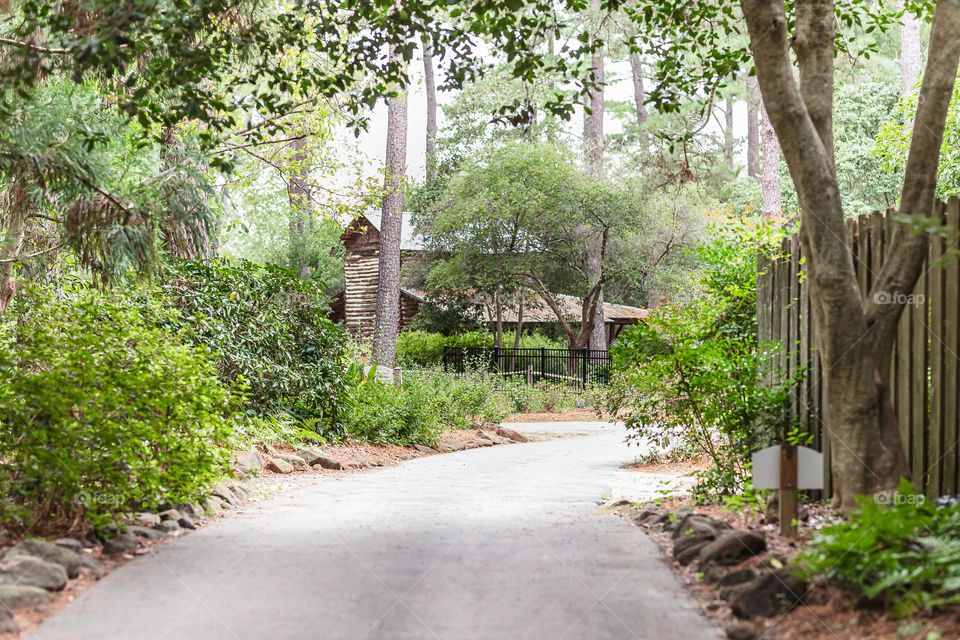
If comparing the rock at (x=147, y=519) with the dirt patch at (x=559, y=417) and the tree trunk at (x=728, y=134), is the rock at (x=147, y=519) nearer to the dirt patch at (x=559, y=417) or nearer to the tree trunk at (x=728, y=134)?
the dirt patch at (x=559, y=417)

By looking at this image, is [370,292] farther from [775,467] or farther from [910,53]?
[775,467]

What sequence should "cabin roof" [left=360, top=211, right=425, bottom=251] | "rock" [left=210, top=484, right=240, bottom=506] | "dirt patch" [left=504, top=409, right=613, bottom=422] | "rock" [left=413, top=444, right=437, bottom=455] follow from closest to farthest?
"rock" [left=210, top=484, right=240, bottom=506] → "rock" [left=413, top=444, right=437, bottom=455] → "dirt patch" [left=504, top=409, right=613, bottom=422] → "cabin roof" [left=360, top=211, right=425, bottom=251]

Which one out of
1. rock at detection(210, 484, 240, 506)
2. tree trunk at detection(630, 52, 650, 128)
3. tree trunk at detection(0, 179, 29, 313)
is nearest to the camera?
rock at detection(210, 484, 240, 506)

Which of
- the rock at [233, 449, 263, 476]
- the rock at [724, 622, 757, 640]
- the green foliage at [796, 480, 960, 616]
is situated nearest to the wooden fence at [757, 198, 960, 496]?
the green foliage at [796, 480, 960, 616]

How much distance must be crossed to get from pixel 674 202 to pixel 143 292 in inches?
933

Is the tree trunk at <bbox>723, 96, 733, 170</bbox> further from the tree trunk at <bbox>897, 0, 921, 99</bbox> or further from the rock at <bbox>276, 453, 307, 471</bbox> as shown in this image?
the rock at <bbox>276, 453, 307, 471</bbox>

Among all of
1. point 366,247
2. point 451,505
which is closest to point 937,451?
point 451,505

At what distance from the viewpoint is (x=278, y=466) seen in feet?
35.2

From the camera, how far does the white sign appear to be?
555 centimetres

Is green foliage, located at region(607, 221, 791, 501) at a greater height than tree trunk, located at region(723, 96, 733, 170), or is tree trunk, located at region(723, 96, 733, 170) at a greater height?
tree trunk, located at region(723, 96, 733, 170)

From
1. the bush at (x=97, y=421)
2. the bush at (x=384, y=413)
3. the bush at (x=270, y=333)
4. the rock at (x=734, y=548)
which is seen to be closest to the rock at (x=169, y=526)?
the bush at (x=97, y=421)

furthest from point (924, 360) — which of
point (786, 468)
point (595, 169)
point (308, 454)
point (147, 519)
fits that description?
point (595, 169)

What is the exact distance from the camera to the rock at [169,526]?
21.8 feet

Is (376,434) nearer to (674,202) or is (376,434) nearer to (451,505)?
(451,505)
